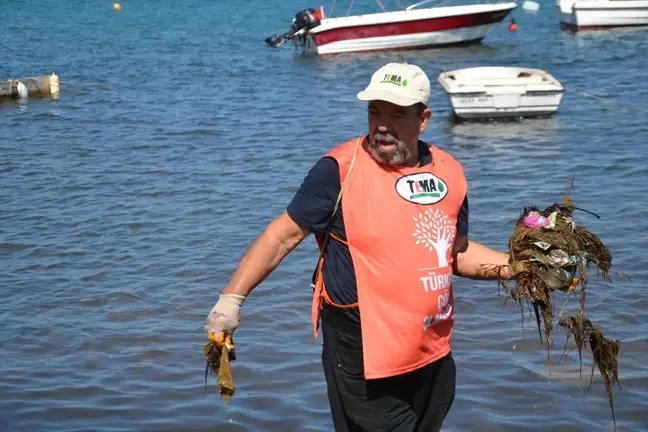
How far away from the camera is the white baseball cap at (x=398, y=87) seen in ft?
11.8

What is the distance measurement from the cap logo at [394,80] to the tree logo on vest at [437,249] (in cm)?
46

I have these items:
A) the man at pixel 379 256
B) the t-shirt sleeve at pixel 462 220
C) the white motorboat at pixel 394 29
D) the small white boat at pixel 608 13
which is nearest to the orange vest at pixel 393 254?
the man at pixel 379 256

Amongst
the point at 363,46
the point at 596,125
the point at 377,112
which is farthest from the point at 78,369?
the point at 363,46

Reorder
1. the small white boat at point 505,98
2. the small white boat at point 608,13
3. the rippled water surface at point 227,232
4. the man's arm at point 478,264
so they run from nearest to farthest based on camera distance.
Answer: the man's arm at point 478,264
the rippled water surface at point 227,232
the small white boat at point 505,98
the small white boat at point 608,13

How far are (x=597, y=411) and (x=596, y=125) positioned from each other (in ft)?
32.5

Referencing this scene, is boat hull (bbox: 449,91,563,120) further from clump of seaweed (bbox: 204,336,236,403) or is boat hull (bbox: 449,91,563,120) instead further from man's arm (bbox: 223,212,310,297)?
clump of seaweed (bbox: 204,336,236,403)

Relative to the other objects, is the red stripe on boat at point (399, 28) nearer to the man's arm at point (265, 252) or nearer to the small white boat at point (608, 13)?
the small white boat at point (608, 13)

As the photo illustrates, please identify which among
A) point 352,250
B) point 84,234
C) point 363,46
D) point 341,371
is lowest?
point 363,46

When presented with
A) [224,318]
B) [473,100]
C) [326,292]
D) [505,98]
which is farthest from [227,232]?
[505,98]

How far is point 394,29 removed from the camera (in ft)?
81.9

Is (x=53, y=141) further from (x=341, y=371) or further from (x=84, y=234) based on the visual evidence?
(x=341, y=371)

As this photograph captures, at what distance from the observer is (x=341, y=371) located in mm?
3791

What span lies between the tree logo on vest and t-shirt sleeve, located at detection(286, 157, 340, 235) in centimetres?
31

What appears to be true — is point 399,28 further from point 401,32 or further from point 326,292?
point 326,292
